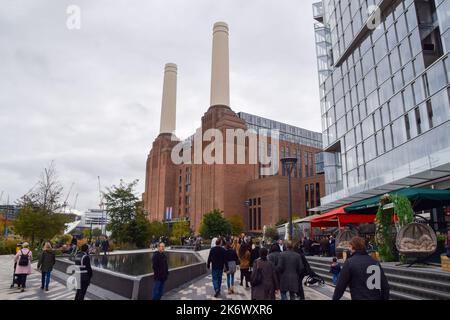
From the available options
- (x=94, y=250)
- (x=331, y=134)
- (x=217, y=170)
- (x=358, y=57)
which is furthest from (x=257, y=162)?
(x=94, y=250)

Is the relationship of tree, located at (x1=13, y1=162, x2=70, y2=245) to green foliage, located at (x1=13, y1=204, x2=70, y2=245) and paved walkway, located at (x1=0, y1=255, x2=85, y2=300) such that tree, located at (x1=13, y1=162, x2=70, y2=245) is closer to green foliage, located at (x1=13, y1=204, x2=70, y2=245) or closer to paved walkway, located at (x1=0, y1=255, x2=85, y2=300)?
green foliage, located at (x1=13, y1=204, x2=70, y2=245)

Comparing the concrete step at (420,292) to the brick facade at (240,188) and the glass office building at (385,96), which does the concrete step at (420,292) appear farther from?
the brick facade at (240,188)

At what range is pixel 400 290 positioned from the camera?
9.20 meters

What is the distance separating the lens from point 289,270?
274 inches

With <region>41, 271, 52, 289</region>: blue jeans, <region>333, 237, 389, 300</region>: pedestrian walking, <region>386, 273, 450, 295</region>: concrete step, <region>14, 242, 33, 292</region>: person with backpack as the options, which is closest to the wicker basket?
<region>386, 273, 450, 295</region>: concrete step

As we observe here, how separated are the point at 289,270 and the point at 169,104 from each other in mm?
94071

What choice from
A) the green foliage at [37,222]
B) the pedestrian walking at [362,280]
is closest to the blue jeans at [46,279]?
the pedestrian walking at [362,280]

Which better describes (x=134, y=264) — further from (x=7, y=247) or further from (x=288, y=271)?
(x=7, y=247)

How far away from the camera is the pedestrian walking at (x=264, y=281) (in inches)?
259

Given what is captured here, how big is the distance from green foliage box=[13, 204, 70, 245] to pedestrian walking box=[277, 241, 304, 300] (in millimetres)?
22629

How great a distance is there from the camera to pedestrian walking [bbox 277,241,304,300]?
687cm

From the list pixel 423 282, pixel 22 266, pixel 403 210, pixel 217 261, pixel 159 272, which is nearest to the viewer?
pixel 159 272

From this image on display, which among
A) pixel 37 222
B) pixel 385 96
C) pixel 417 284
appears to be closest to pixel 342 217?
pixel 417 284
